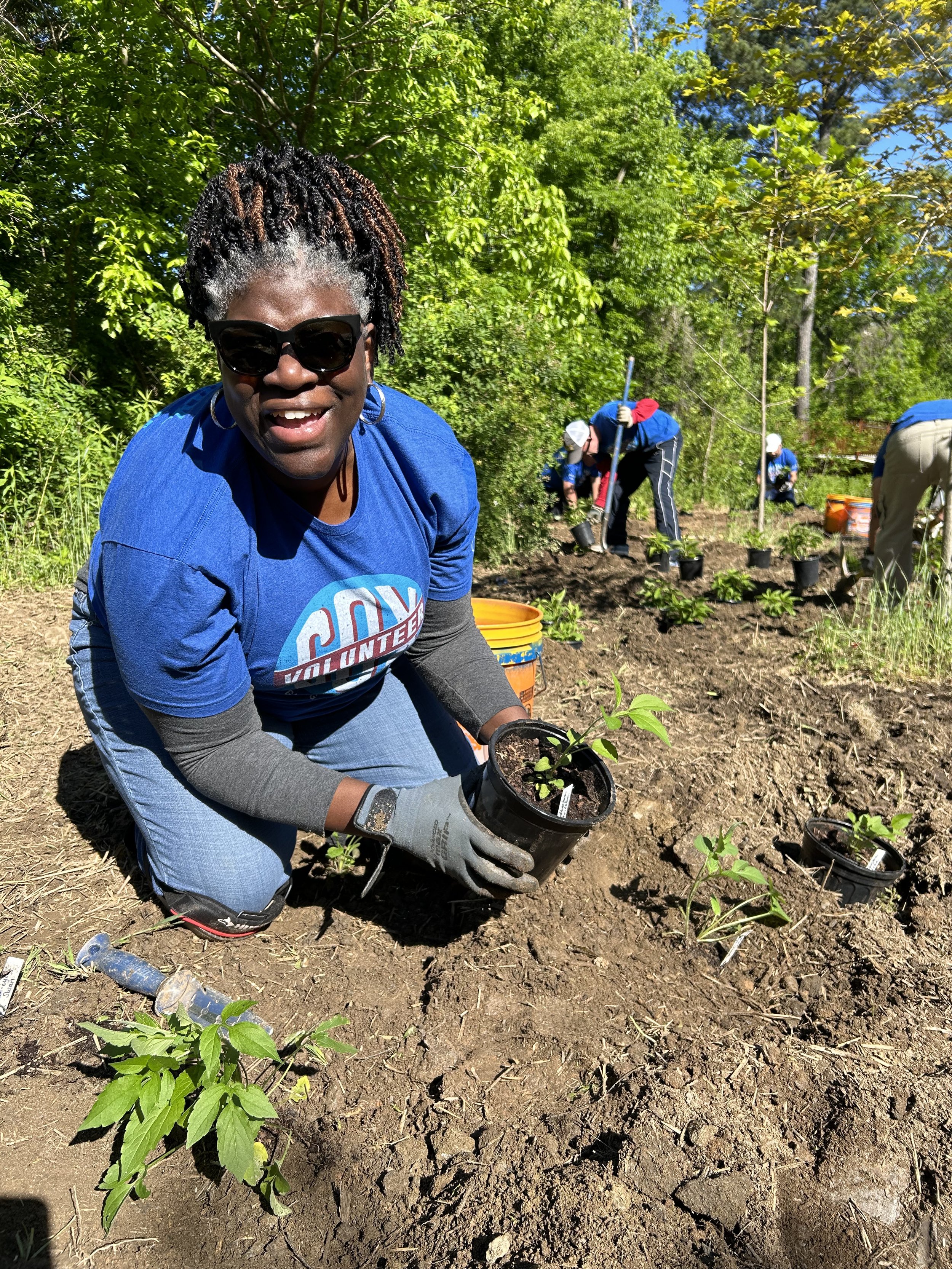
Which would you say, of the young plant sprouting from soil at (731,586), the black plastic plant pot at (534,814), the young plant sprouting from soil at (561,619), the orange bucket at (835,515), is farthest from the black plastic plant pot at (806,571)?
the black plastic plant pot at (534,814)

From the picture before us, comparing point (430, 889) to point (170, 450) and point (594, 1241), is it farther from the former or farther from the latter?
point (170, 450)

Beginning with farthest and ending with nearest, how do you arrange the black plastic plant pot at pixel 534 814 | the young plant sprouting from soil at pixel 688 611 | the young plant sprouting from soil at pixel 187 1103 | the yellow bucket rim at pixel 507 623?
the young plant sprouting from soil at pixel 688 611
the yellow bucket rim at pixel 507 623
the black plastic plant pot at pixel 534 814
the young plant sprouting from soil at pixel 187 1103

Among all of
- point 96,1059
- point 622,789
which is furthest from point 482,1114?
point 622,789

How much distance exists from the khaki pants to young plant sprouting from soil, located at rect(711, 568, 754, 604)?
850mm

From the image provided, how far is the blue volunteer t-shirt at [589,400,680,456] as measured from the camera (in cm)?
783

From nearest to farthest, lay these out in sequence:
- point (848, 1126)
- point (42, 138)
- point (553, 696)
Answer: point (848, 1126) → point (553, 696) → point (42, 138)

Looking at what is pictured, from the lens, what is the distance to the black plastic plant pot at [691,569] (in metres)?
6.66

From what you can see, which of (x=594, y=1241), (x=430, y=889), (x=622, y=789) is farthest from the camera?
(x=622, y=789)

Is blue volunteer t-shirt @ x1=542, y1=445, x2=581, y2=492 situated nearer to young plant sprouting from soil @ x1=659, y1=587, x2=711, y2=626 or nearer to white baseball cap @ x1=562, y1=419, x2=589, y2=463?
white baseball cap @ x1=562, y1=419, x2=589, y2=463

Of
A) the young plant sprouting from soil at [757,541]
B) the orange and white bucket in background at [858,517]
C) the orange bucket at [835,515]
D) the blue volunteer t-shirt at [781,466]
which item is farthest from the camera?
the blue volunteer t-shirt at [781,466]

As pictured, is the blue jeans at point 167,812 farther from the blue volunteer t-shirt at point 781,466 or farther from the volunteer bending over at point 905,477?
the blue volunteer t-shirt at point 781,466

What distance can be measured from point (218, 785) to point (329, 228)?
1227 millimetres

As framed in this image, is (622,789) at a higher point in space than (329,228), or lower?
lower

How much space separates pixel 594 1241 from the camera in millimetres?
1426
